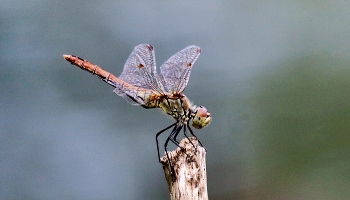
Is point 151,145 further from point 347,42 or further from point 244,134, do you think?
point 347,42

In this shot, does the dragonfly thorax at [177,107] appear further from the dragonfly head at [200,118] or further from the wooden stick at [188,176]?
the wooden stick at [188,176]

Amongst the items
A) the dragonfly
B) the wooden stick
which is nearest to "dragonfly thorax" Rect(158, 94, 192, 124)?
the dragonfly

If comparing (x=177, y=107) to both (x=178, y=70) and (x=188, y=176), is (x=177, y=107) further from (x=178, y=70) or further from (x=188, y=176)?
(x=188, y=176)

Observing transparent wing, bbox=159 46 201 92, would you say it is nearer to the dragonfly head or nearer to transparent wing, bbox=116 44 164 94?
transparent wing, bbox=116 44 164 94

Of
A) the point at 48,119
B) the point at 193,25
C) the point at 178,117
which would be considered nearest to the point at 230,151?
the point at 193,25

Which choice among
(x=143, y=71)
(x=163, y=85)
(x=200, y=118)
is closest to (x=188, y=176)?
(x=200, y=118)

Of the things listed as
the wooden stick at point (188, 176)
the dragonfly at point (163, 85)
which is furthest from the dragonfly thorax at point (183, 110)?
the wooden stick at point (188, 176)
